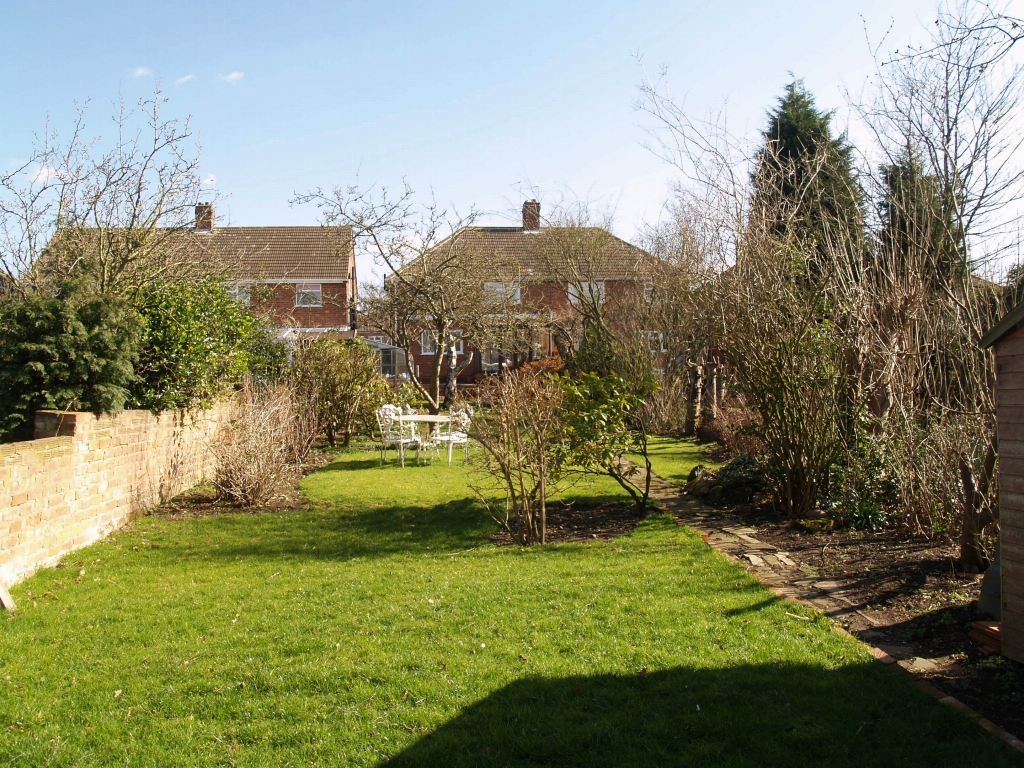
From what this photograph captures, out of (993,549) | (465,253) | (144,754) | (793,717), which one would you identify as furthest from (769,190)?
(465,253)

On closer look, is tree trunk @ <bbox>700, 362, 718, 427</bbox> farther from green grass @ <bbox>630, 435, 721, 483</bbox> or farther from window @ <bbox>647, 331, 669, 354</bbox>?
window @ <bbox>647, 331, 669, 354</bbox>

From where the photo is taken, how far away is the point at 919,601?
5.39 m

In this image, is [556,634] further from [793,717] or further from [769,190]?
[769,190]

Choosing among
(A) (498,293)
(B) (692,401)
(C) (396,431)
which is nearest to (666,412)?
(B) (692,401)

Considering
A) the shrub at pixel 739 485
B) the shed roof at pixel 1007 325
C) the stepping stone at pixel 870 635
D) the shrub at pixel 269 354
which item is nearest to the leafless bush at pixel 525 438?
the shrub at pixel 739 485

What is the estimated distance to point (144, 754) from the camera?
11.6ft

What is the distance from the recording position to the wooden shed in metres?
4.21

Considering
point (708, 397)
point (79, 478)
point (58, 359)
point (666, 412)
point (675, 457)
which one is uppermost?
point (58, 359)

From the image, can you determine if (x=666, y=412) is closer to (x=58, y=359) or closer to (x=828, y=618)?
(x=58, y=359)

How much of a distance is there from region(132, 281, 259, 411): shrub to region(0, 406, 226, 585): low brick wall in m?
0.34

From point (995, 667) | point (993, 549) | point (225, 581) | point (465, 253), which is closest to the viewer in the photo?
point (995, 667)

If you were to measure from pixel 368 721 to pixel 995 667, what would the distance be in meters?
3.40

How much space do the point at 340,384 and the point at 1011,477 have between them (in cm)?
1399

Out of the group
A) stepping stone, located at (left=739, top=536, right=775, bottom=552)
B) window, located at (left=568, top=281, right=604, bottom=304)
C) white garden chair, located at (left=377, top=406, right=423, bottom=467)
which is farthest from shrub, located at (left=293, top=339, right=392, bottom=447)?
stepping stone, located at (left=739, top=536, right=775, bottom=552)
